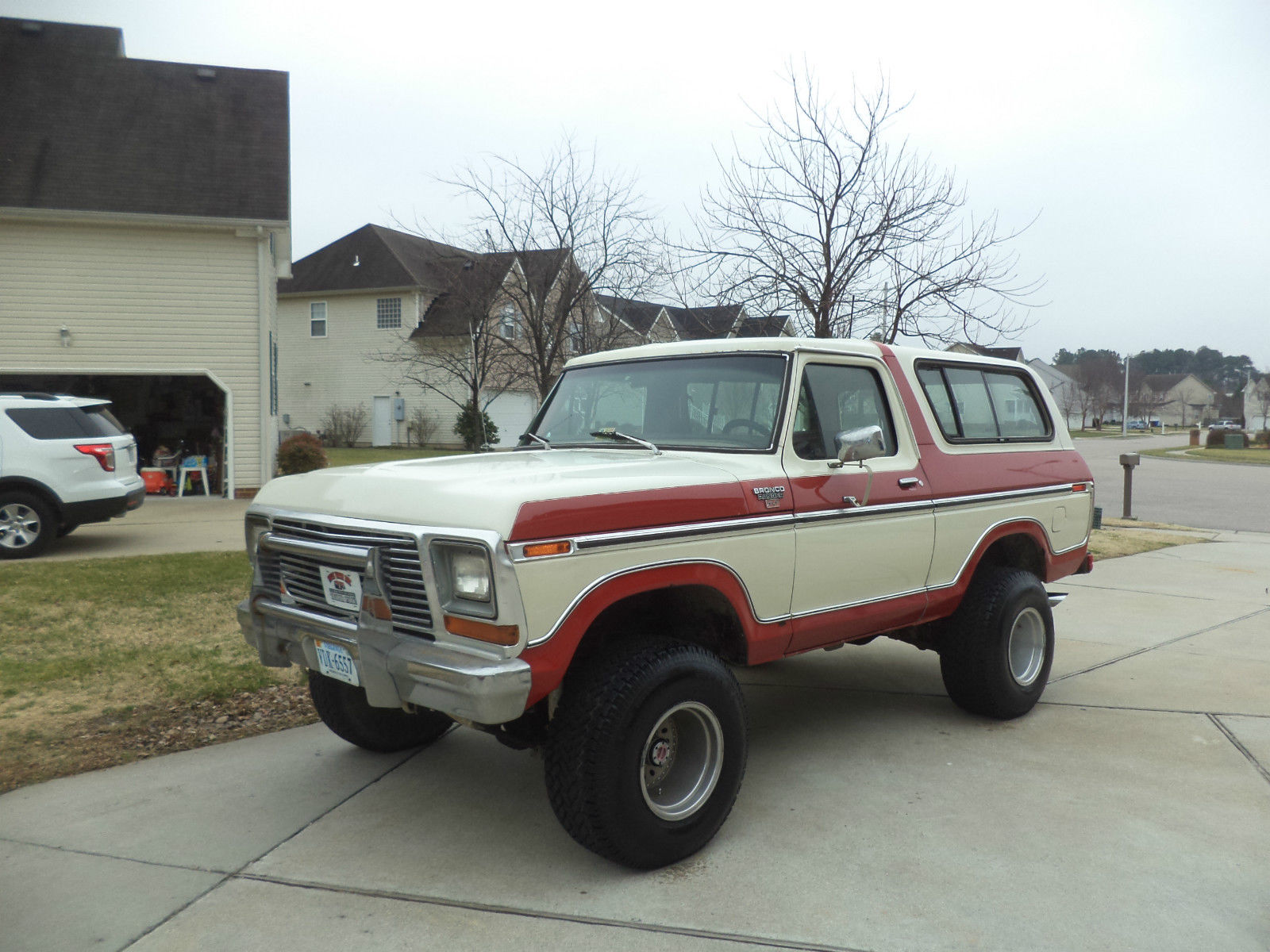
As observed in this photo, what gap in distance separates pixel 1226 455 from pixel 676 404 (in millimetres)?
42653

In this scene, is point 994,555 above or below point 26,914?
above

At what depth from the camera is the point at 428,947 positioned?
300 centimetres

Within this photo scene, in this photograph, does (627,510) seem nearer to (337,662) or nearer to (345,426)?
(337,662)

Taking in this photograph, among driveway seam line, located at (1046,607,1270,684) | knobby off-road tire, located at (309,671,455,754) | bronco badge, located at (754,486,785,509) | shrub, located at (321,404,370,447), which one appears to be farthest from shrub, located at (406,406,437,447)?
bronco badge, located at (754,486,785,509)

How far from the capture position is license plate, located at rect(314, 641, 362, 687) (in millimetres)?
3508

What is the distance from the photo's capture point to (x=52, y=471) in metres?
10.1

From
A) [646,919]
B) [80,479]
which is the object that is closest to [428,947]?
[646,919]

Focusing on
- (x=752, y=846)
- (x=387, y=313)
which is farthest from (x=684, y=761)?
(x=387, y=313)

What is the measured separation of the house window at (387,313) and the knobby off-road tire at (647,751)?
3091 cm

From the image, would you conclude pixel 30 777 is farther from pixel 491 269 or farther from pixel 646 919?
pixel 491 269

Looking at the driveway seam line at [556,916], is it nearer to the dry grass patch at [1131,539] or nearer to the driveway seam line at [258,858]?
the driveway seam line at [258,858]

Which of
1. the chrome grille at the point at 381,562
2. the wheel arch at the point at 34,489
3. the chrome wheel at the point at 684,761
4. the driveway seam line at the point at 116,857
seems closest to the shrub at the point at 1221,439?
the wheel arch at the point at 34,489

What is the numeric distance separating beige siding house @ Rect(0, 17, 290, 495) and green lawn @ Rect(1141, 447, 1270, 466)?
110 feet

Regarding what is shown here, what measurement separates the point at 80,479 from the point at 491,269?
6.37 metres
